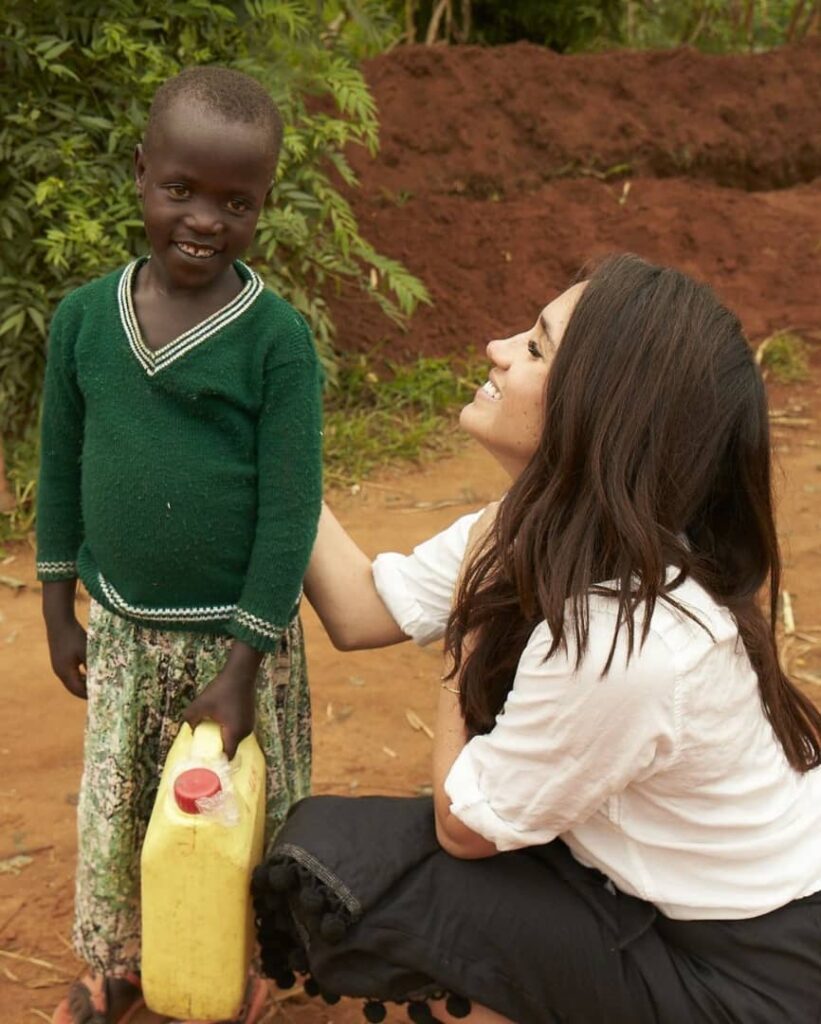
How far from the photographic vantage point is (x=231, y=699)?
1979 millimetres

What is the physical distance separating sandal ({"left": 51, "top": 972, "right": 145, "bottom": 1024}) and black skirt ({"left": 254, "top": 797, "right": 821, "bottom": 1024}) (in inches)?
16.2

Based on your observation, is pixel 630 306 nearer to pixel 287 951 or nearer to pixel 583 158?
pixel 287 951

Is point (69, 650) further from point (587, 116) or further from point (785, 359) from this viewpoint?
point (587, 116)

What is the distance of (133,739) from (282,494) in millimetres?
492

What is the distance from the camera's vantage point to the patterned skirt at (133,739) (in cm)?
208

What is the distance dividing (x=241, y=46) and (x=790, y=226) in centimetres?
360

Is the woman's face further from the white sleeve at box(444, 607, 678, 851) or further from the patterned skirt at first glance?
the patterned skirt

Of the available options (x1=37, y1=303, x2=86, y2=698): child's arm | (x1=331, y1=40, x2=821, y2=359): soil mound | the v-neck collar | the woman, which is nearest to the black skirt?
the woman

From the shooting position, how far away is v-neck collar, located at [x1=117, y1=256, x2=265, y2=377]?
1.90 meters

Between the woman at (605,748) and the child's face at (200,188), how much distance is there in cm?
43

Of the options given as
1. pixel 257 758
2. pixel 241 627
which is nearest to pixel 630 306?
pixel 241 627

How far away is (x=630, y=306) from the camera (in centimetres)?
181

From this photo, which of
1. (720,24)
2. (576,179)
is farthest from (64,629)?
(720,24)

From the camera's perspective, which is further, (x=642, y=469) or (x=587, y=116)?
(x=587, y=116)
